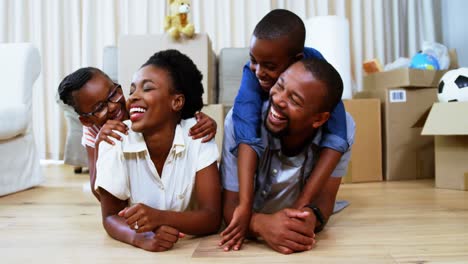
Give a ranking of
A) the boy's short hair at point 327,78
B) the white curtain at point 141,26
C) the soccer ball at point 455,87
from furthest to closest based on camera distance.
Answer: the white curtain at point 141,26 < the soccer ball at point 455,87 < the boy's short hair at point 327,78

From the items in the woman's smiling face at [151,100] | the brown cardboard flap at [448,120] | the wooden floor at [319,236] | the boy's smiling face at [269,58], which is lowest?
the wooden floor at [319,236]

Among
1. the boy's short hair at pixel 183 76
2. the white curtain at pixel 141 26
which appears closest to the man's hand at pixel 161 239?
the boy's short hair at pixel 183 76

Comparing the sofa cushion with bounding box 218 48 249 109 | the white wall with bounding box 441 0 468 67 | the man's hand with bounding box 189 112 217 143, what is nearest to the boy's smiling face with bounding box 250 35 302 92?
the man's hand with bounding box 189 112 217 143

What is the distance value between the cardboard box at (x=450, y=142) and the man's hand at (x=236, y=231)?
1187 millimetres

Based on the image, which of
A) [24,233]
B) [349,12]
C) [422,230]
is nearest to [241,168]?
[422,230]

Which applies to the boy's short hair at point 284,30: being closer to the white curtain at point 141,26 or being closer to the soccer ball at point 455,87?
the soccer ball at point 455,87

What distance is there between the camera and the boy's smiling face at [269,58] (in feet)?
3.54

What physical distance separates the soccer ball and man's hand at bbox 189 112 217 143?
1264 millimetres

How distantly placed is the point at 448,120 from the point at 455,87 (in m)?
0.18

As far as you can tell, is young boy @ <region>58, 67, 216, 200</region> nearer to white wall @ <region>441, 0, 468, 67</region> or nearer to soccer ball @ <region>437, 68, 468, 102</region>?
soccer ball @ <region>437, 68, 468, 102</region>

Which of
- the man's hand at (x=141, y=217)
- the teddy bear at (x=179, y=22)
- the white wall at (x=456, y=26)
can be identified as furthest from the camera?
the white wall at (x=456, y=26)

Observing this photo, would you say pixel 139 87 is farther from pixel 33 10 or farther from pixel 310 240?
pixel 33 10

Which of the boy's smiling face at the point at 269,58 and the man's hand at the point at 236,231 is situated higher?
the boy's smiling face at the point at 269,58

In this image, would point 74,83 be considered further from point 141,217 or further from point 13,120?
point 13,120
